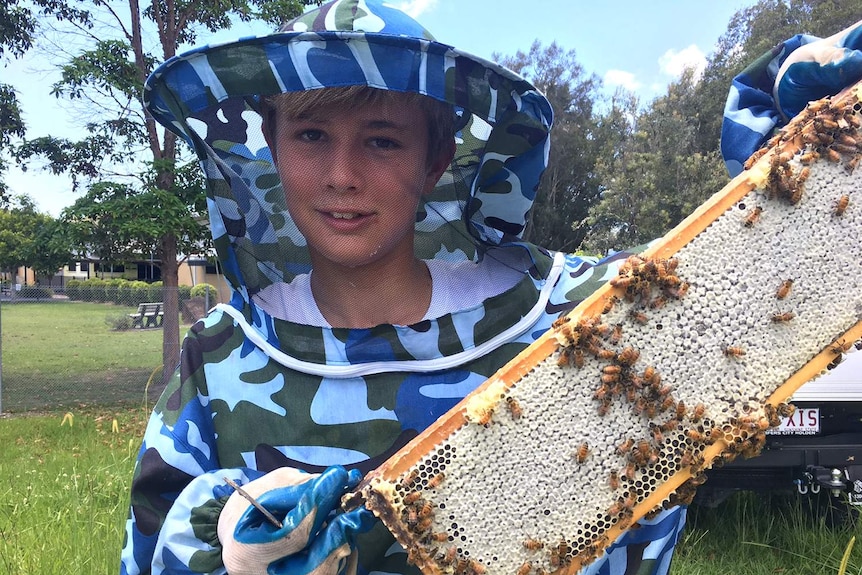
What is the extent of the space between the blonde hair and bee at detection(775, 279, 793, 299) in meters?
0.72

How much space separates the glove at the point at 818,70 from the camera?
111cm

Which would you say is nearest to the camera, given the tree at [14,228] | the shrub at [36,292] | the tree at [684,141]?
the shrub at [36,292]

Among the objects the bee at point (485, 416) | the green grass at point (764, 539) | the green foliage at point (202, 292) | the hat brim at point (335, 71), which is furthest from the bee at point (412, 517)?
the green foliage at point (202, 292)

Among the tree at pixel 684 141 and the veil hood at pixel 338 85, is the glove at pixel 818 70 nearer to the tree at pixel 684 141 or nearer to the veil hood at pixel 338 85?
the veil hood at pixel 338 85

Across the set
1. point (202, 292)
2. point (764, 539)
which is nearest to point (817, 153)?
point (764, 539)

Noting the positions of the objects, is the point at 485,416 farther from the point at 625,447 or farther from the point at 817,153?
the point at 817,153

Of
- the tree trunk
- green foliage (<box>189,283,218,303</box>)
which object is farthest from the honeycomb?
green foliage (<box>189,283,218,303</box>)

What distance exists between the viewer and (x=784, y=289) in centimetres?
101

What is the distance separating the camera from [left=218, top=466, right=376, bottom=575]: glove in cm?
98

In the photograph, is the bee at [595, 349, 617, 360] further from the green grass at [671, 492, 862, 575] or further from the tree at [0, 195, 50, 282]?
the tree at [0, 195, 50, 282]

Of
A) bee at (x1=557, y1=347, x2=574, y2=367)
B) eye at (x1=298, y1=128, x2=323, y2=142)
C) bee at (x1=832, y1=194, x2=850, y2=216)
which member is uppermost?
eye at (x1=298, y1=128, x2=323, y2=142)

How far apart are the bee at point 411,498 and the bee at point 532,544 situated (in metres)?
0.20

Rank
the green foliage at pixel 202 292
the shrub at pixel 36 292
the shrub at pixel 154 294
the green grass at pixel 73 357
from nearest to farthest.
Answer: the shrub at pixel 36 292
the green grass at pixel 73 357
the shrub at pixel 154 294
the green foliage at pixel 202 292

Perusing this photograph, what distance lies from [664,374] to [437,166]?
662 millimetres
